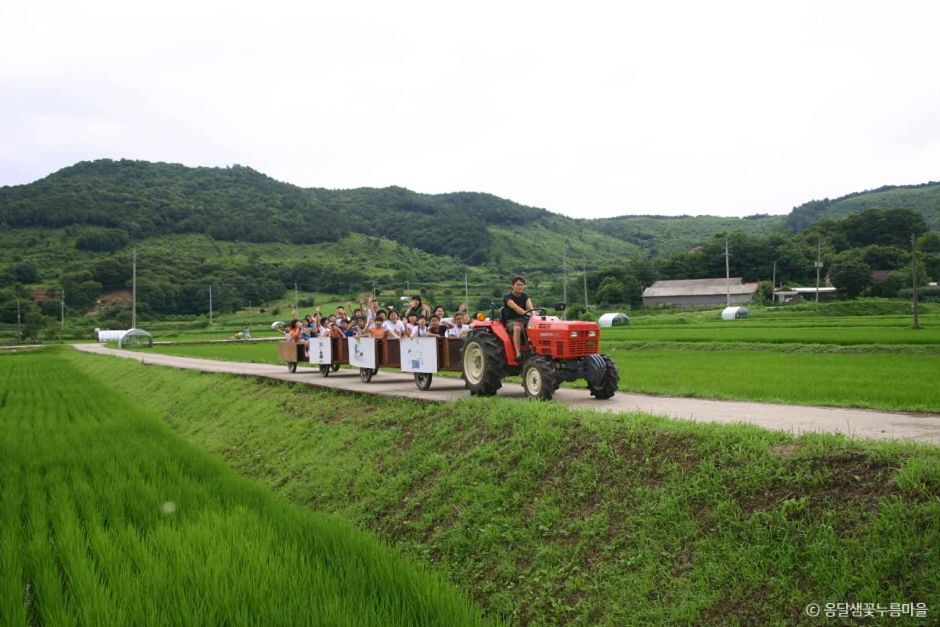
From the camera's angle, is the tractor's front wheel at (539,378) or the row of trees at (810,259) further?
the row of trees at (810,259)

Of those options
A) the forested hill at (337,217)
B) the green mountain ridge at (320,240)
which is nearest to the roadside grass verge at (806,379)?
the green mountain ridge at (320,240)

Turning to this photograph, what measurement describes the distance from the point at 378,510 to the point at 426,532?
1194 mm

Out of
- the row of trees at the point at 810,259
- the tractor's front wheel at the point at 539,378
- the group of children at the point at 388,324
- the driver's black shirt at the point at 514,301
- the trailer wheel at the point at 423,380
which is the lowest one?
the trailer wheel at the point at 423,380

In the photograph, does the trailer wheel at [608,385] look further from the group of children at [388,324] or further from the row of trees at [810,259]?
the row of trees at [810,259]

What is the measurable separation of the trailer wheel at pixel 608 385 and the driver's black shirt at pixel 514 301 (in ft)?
5.33

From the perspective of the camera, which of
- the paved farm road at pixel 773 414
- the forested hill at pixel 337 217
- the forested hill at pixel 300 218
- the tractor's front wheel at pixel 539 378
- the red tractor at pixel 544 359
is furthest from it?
the forested hill at pixel 300 218

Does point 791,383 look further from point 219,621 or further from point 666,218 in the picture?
point 666,218

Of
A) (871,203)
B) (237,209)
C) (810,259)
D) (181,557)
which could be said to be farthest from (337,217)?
(181,557)

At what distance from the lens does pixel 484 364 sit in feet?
41.4

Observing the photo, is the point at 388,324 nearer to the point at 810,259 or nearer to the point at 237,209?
the point at 810,259

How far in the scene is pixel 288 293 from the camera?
102000mm

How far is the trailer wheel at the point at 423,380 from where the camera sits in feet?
51.3

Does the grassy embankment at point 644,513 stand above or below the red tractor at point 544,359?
below

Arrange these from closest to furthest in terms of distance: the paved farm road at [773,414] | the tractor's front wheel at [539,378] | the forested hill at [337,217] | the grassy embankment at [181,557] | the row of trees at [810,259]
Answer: the grassy embankment at [181,557], the paved farm road at [773,414], the tractor's front wheel at [539,378], the row of trees at [810,259], the forested hill at [337,217]
